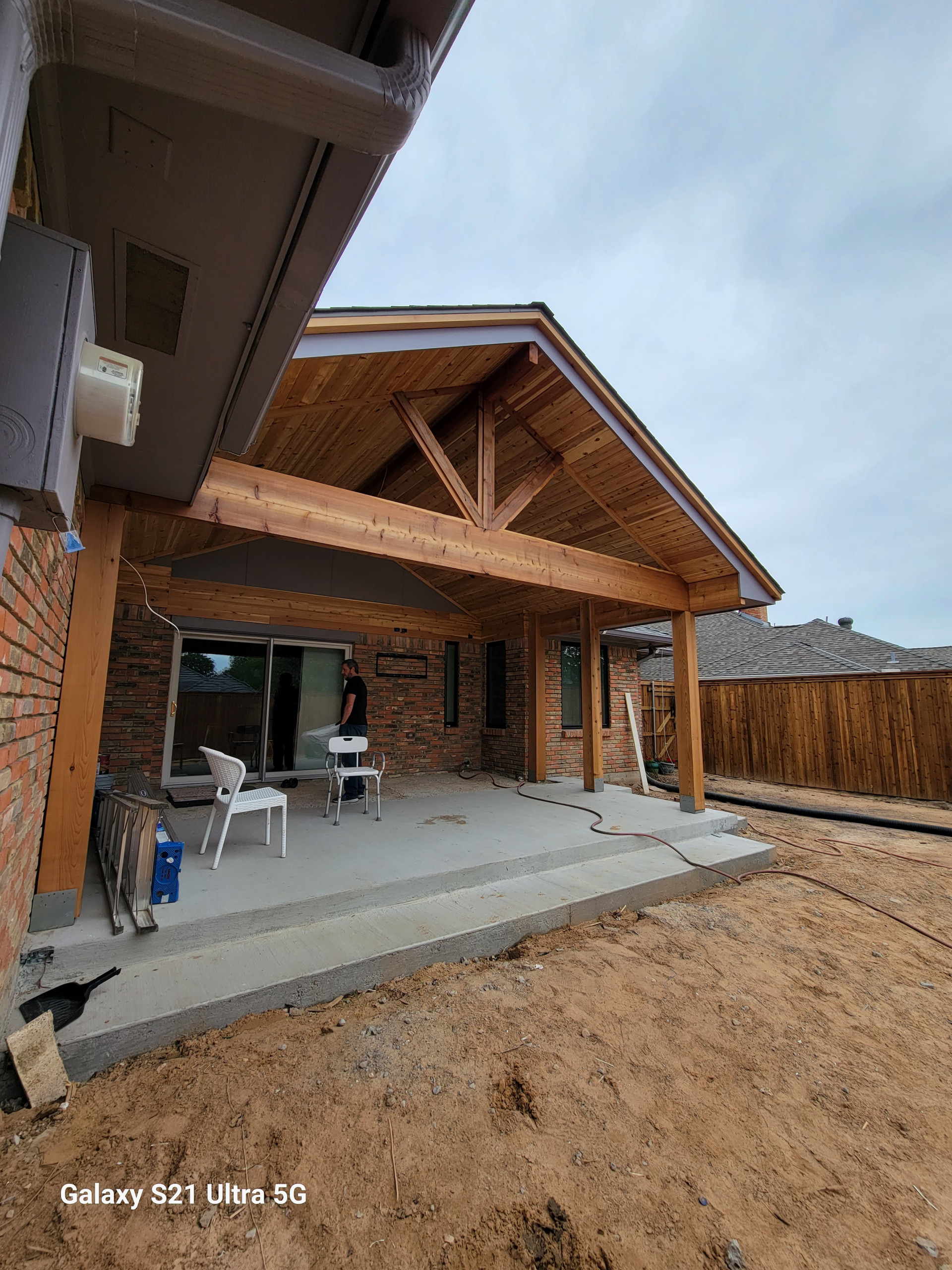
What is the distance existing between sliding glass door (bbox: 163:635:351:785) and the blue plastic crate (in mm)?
3600

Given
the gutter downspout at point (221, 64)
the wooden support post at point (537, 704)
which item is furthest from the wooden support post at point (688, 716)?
the gutter downspout at point (221, 64)

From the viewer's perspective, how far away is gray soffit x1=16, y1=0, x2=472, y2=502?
2.75 feet

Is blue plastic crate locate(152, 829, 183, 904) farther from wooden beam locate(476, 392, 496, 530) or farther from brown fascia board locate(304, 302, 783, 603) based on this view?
wooden beam locate(476, 392, 496, 530)

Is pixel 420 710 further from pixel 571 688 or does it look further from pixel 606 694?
pixel 606 694

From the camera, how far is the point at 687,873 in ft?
14.5

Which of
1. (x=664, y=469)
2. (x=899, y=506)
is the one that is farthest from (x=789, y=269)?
(x=664, y=469)

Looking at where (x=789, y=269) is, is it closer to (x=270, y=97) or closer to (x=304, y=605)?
(x=304, y=605)

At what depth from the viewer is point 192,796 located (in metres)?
6.15

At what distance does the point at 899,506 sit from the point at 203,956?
5833 centimetres

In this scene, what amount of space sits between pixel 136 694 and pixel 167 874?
3920 mm

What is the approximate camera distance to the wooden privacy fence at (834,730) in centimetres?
843

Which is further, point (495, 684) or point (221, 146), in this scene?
point (495, 684)

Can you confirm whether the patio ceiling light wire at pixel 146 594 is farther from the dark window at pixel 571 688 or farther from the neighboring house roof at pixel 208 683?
the dark window at pixel 571 688

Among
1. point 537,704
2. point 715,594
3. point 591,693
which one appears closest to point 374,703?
point 537,704
